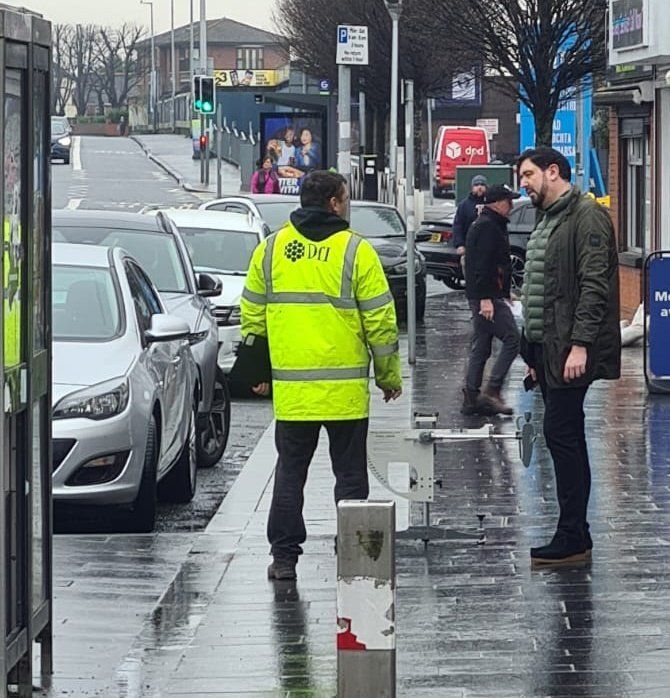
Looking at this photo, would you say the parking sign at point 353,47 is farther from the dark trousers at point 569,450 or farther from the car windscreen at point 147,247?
the dark trousers at point 569,450

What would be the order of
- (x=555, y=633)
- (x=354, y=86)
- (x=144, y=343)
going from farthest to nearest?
(x=354, y=86)
(x=144, y=343)
(x=555, y=633)

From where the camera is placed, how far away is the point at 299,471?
8.00 meters

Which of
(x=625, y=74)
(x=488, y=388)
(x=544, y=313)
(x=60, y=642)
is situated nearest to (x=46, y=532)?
(x=60, y=642)

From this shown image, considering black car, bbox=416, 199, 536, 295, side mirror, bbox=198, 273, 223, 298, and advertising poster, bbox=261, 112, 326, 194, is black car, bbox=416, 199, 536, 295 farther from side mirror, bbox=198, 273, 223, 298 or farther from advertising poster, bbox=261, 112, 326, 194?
advertising poster, bbox=261, 112, 326, 194

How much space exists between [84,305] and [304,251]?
2856 millimetres

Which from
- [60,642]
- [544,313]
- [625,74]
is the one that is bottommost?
[60,642]

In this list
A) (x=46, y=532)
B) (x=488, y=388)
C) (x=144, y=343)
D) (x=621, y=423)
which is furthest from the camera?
(x=488, y=388)

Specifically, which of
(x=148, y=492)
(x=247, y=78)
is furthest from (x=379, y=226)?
(x=247, y=78)

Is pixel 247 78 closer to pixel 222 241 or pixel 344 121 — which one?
pixel 344 121

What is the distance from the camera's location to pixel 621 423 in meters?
13.2

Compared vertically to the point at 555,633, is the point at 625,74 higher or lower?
higher

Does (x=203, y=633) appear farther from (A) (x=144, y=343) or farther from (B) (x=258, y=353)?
(A) (x=144, y=343)

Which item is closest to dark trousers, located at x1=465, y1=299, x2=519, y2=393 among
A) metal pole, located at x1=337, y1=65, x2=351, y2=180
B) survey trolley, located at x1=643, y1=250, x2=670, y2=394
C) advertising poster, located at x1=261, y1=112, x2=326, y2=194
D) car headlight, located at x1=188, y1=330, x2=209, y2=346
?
survey trolley, located at x1=643, y1=250, x2=670, y2=394

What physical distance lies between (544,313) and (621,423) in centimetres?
536
